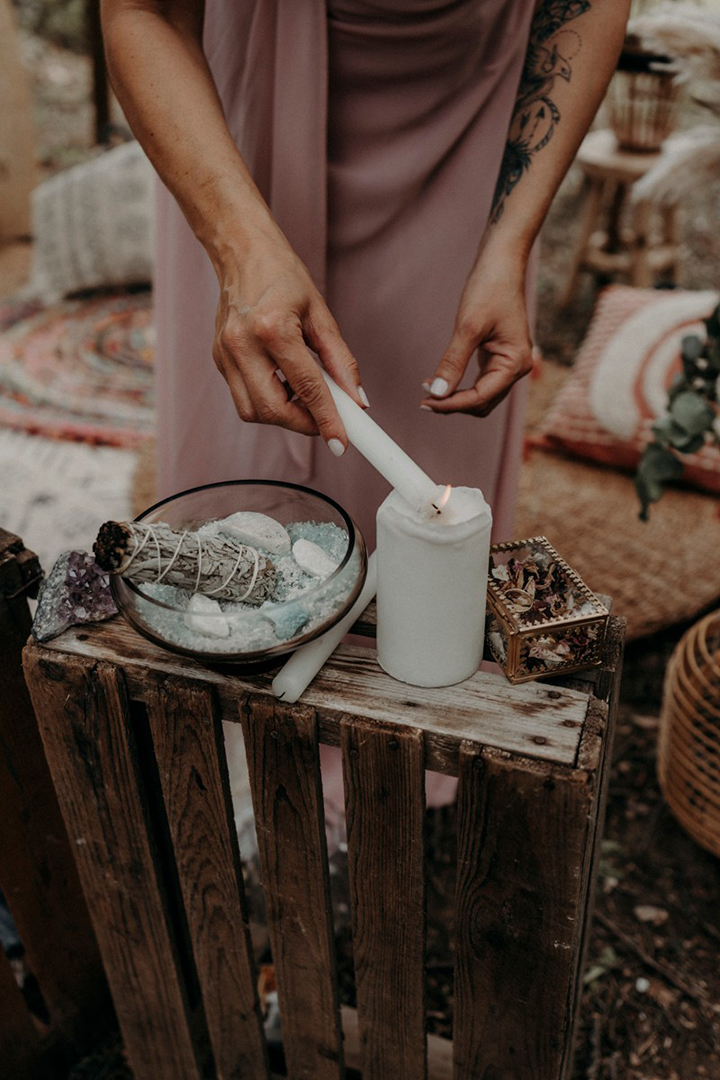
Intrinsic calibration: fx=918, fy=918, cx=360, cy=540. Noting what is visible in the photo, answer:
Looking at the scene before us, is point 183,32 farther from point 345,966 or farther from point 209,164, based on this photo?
point 345,966

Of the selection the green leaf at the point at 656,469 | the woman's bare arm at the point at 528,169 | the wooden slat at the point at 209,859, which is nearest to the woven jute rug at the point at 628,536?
the green leaf at the point at 656,469

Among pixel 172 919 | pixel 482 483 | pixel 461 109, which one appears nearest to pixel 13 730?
pixel 172 919

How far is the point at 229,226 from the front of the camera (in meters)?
0.91

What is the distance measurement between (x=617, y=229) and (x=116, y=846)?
10.6ft

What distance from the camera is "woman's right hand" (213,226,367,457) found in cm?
83

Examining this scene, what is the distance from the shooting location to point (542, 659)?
86 cm

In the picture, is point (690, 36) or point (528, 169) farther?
point (690, 36)

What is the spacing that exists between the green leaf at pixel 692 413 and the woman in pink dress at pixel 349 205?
30cm

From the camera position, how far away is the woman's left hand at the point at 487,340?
97 centimetres

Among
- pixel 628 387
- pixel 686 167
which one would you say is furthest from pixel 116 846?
pixel 628 387

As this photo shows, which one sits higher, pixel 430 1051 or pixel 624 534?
pixel 624 534

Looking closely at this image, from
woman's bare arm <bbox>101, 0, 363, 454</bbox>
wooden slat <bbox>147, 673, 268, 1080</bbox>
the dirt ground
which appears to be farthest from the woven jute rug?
woman's bare arm <bbox>101, 0, 363, 454</bbox>

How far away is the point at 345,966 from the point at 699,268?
12.0ft

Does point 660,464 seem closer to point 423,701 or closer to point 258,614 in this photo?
point 423,701
